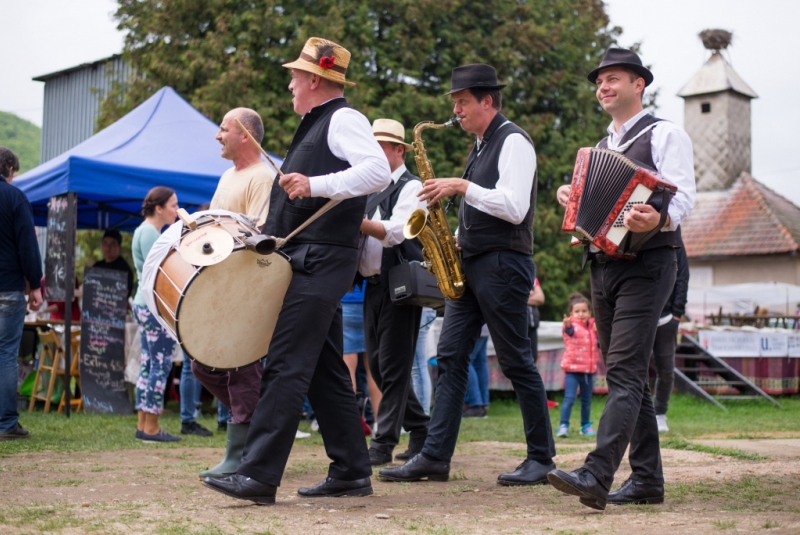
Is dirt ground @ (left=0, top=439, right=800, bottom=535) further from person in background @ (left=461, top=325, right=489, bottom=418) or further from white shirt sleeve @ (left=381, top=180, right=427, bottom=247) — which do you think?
person in background @ (left=461, top=325, right=489, bottom=418)

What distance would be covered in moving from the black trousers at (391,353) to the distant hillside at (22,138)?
964 inches

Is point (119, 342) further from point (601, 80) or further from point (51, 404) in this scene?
point (601, 80)

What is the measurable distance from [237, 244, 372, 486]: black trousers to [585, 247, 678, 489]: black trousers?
4.11ft

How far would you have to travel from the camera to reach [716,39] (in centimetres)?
4303

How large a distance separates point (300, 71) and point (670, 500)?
9.34 feet

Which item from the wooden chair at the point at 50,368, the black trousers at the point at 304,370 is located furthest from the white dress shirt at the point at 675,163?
the wooden chair at the point at 50,368

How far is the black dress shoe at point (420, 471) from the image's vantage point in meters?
5.43

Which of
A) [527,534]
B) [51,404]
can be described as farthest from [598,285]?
[51,404]

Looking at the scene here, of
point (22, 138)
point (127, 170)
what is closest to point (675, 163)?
point (127, 170)

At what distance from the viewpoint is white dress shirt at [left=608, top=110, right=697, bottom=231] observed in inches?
177

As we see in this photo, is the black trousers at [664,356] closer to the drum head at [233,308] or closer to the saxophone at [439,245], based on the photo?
the saxophone at [439,245]

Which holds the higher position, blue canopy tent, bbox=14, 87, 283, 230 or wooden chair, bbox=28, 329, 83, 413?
blue canopy tent, bbox=14, 87, 283, 230

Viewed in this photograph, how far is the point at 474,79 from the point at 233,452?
253cm

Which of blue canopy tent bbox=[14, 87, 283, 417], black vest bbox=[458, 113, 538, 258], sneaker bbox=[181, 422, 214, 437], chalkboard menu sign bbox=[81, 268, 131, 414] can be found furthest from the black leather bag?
chalkboard menu sign bbox=[81, 268, 131, 414]
